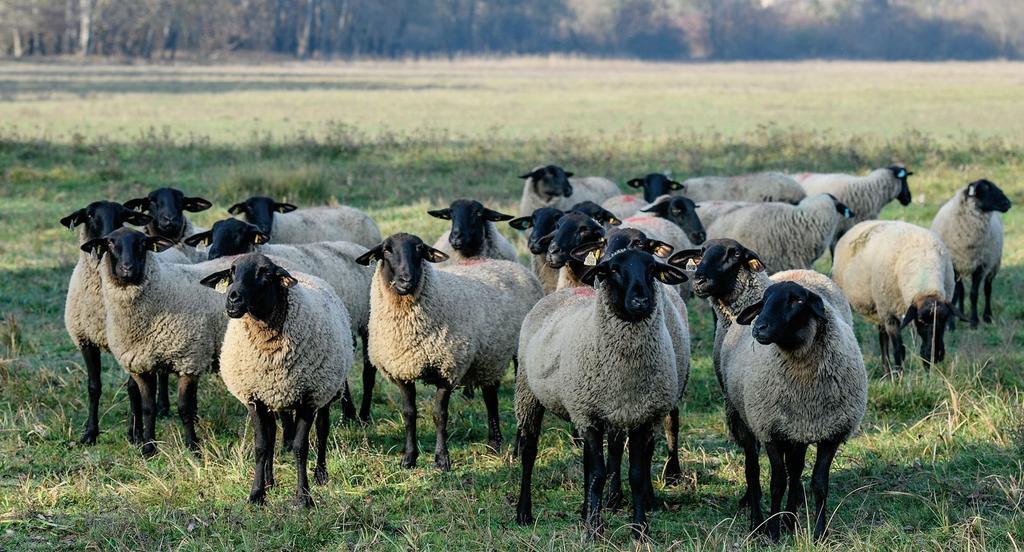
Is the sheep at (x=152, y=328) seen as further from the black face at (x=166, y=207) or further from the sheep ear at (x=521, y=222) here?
the sheep ear at (x=521, y=222)

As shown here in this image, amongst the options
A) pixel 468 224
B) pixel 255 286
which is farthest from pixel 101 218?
pixel 468 224

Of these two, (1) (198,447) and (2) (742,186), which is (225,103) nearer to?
(2) (742,186)

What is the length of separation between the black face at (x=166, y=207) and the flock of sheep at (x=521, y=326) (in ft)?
0.08

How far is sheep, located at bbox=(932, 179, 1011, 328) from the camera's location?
11578 millimetres

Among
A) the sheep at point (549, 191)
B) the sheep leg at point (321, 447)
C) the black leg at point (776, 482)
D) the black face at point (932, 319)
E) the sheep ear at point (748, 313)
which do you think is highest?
the sheep ear at point (748, 313)

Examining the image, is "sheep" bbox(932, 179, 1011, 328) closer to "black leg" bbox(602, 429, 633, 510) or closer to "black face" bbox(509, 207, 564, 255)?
"black face" bbox(509, 207, 564, 255)

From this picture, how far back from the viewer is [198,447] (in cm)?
769

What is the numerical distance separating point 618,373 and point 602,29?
432ft

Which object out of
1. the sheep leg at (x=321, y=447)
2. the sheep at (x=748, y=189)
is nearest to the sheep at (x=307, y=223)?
the sheep leg at (x=321, y=447)

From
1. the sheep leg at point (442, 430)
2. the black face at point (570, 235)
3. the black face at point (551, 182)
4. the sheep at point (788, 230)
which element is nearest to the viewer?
the sheep leg at point (442, 430)

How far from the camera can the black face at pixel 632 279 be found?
5.94 metres

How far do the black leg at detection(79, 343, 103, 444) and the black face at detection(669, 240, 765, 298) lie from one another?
14.0ft

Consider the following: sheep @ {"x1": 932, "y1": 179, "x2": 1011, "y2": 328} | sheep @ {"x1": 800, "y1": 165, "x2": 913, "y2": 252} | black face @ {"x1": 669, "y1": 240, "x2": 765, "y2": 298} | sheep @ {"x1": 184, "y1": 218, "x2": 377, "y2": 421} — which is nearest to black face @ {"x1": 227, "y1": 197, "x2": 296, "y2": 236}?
sheep @ {"x1": 184, "y1": 218, "x2": 377, "y2": 421}

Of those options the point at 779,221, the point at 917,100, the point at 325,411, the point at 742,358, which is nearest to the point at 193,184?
the point at 779,221
